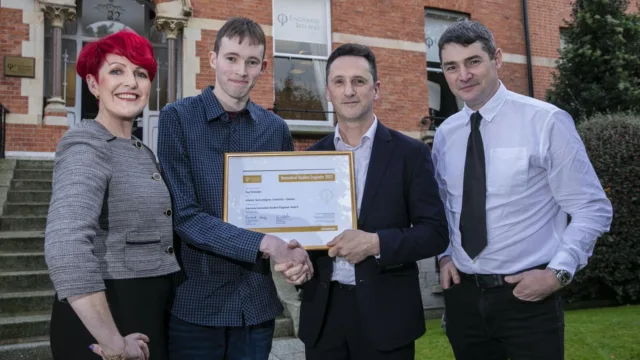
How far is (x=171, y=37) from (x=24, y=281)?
183 inches

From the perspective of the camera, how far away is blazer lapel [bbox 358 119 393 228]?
7.68 ft

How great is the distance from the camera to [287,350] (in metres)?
5.12

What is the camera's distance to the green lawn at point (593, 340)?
15.7 ft

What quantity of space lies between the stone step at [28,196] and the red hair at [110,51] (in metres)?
5.64

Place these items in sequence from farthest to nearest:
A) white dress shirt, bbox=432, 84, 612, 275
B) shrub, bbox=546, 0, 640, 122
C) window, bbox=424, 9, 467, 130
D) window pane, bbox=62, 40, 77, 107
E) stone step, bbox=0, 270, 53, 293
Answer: window, bbox=424, 9, 467, 130 → shrub, bbox=546, 0, 640, 122 → window pane, bbox=62, 40, 77, 107 → stone step, bbox=0, 270, 53, 293 → white dress shirt, bbox=432, 84, 612, 275

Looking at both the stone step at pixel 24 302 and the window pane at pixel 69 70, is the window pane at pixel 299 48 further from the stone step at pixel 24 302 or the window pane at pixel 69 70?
the stone step at pixel 24 302

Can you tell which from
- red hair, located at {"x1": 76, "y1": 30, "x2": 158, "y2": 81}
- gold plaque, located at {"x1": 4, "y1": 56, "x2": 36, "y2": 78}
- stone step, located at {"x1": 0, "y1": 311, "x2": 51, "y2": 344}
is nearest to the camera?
red hair, located at {"x1": 76, "y1": 30, "x2": 158, "y2": 81}

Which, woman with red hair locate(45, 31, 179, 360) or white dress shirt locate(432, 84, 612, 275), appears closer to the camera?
woman with red hair locate(45, 31, 179, 360)

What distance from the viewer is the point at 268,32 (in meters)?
9.03

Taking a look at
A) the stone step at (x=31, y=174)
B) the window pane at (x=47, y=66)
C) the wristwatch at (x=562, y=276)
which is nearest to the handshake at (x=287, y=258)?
the wristwatch at (x=562, y=276)

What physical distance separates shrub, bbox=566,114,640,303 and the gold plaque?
29.3 feet

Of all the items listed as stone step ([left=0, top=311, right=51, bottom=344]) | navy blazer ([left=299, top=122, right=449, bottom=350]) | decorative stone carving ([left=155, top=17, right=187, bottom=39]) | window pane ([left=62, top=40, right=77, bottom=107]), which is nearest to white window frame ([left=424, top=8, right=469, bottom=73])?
decorative stone carving ([left=155, top=17, right=187, bottom=39])

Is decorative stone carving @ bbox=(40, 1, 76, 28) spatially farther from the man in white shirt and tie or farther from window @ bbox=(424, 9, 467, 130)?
the man in white shirt and tie

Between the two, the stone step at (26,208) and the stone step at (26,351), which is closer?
the stone step at (26,351)
